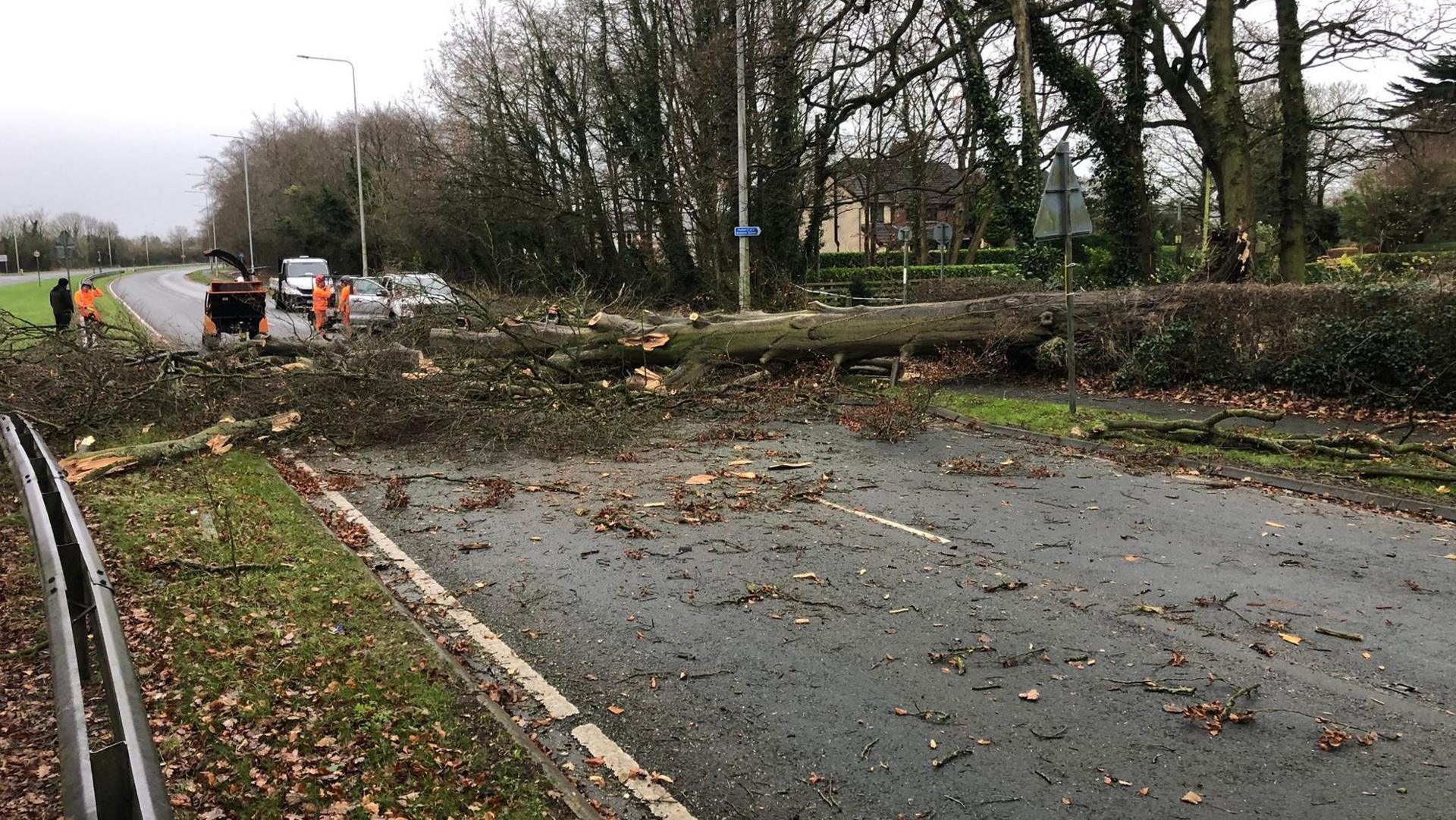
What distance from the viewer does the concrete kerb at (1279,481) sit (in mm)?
7418

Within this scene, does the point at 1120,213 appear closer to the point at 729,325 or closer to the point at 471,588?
the point at 729,325

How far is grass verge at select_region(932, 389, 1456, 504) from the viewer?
804cm

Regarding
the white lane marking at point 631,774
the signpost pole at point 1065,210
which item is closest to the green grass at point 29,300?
the signpost pole at point 1065,210

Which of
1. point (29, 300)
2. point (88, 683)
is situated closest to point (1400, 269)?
point (88, 683)

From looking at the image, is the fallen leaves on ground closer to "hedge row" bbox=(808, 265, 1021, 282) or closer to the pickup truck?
the pickup truck

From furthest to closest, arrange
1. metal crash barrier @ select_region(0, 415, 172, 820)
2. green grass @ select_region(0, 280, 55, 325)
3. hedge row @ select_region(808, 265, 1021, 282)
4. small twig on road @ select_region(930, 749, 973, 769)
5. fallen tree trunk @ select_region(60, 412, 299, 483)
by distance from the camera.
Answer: hedge row @ select_region(808, 265, 1021, 282), green grass @ select_region(0, 280, 55, 325), fallen tree trunk @ select_region(60, 412, 299, 483), small twig on road @ select_region(930, 749, 973, 769), metal crash barrier @ select_region(0, 415, 172, 820)

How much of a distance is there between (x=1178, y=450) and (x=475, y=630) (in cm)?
781

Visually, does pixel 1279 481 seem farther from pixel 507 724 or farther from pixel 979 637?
pixel 507 724

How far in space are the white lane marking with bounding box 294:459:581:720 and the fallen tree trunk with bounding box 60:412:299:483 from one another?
2.69m

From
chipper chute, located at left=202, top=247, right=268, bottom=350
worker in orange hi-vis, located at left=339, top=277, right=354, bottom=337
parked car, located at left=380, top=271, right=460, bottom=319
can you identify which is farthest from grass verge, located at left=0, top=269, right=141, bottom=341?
parked car, located at left=380, top=271, right=460, bottom=319

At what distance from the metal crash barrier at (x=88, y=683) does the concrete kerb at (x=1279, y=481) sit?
865 centimetres

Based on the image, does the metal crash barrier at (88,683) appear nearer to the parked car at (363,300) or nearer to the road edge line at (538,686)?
the road edge line at (538,686)

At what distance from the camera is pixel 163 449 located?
909 cm

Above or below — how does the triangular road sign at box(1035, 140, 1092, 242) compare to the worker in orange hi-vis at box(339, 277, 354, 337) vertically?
above
